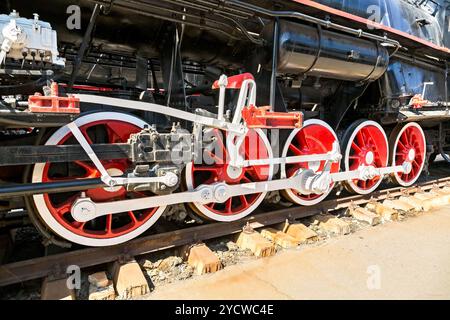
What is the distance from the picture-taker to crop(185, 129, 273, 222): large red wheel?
2.50 metres

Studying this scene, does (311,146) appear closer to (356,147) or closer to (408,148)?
(356,147)

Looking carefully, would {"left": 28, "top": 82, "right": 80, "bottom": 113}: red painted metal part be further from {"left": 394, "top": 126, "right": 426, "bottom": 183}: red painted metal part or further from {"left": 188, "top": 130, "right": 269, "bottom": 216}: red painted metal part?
{"left": 394, "top": 126, "right": 426, "bottom": 183}: red painted metal part

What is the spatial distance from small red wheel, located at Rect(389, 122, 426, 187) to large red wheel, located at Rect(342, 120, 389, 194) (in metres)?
0.28

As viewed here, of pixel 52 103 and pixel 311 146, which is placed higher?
pixel 52 103

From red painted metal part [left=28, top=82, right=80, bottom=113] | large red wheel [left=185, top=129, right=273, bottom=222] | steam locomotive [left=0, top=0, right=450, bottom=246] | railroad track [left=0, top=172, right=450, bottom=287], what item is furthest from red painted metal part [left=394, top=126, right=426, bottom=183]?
red painted metal part [left=28, top=82, right=80, bottom=113]

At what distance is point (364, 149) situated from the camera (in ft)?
12.2

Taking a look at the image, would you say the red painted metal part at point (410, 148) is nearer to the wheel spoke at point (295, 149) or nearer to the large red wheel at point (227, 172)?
the wheel spoke at point (295, 149)

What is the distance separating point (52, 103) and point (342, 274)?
2.31 m

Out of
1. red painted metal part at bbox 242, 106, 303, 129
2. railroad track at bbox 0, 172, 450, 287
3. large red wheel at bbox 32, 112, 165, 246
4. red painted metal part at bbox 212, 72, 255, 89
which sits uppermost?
red painted metal part at bbox 212, 72, 255, 89

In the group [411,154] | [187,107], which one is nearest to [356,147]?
[411,154]

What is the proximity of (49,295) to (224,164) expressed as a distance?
1502mm

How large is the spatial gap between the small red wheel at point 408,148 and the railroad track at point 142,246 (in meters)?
1.19

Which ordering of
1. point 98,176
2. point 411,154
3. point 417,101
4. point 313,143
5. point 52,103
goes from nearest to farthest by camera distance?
point 52,103 < point 98,176 < point 313,143 < point 417,101 < point 411,154
